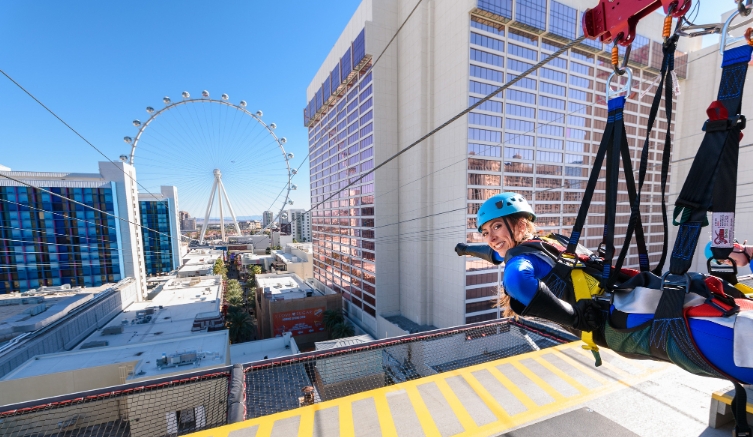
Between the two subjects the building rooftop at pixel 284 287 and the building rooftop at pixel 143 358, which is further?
the building rooftop at pixel 284 287

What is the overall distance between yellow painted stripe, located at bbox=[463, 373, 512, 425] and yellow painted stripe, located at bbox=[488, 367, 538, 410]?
0.34 meters

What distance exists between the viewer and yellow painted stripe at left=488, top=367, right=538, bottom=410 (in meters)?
3.68

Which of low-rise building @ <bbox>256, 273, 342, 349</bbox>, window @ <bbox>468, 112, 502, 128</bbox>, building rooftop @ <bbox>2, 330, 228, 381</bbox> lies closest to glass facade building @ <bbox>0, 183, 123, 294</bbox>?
low-rise building @ <bbox>256, 273, 342, 349</bbox>

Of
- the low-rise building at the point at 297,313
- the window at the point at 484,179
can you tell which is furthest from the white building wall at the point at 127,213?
the window at the point at 484,179

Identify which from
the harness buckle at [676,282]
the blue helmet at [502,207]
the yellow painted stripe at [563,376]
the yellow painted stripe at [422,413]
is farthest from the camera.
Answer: the yellow painted stripe at [563,376]

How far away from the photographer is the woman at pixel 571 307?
4.49 feet

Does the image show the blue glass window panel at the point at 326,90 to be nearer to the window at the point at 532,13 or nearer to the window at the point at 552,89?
the window at the point at 532,13

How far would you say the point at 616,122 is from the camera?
2.09 m

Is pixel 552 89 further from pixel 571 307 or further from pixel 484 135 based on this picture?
pixel 571 307

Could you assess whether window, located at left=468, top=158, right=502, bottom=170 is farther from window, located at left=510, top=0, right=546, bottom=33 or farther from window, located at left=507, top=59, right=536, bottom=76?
window, located at left=510, top=0, right=546, bottom=33

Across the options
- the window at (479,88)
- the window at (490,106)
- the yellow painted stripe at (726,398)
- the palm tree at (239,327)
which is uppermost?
the window at (479,88)

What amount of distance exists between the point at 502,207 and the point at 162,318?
27.4 m

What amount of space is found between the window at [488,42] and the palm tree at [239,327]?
32.0m

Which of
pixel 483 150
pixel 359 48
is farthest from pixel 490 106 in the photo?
pixel 359 48
